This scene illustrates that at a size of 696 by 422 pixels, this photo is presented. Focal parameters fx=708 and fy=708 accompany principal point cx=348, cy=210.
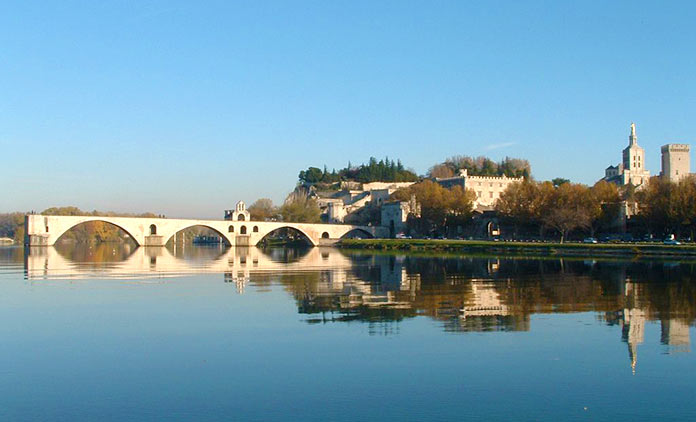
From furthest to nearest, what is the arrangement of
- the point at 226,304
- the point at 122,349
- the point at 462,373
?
the point at 226,304 → the point at 122,349 → the point at 462,373

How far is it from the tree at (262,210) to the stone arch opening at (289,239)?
342 centimetres

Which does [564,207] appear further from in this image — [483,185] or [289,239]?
[289,239]

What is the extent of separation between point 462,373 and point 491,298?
10.4 m

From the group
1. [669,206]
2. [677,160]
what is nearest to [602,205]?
[669,206]

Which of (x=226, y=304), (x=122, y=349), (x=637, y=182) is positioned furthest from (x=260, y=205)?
(x=122, y=349)

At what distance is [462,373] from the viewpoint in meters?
11.8

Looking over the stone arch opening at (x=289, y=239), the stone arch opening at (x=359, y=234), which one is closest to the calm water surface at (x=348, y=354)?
the stone arch opening at (x=289, y=239)

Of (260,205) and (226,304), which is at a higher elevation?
(260,205)

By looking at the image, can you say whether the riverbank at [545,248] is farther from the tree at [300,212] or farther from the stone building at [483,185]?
the stone building at [483,185]

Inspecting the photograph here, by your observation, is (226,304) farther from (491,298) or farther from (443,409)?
(443,409)

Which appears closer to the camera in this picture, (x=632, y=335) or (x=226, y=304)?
(x=632, y=335)

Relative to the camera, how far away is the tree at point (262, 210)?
9857 centimetres

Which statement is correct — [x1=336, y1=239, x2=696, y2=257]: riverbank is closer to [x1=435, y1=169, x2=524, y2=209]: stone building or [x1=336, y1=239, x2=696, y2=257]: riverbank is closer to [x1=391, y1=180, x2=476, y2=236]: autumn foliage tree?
[x1=391, y1=180, x2=476, y2=236]: autumn foliage tree

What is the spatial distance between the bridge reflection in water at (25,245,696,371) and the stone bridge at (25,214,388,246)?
30614mm
